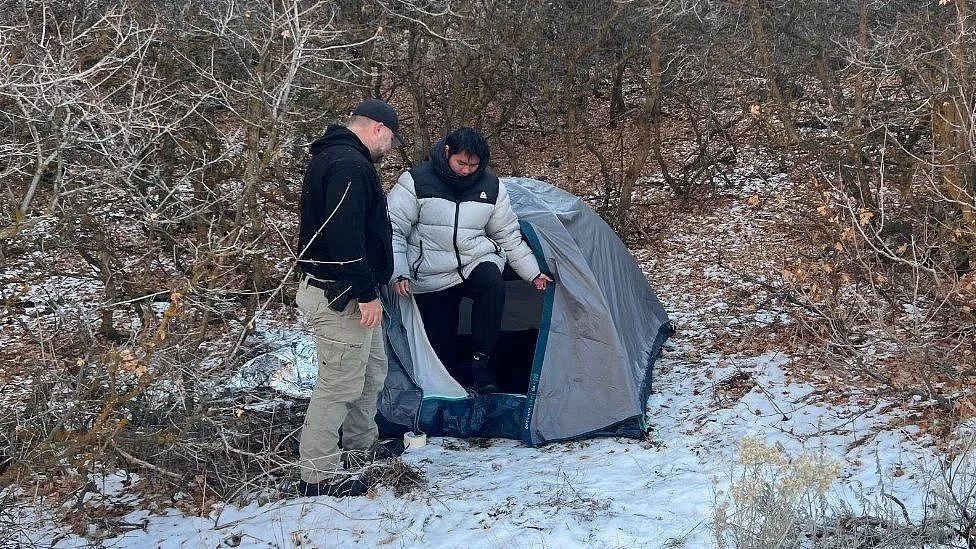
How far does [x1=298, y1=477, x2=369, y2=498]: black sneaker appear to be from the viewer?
12.3 feet

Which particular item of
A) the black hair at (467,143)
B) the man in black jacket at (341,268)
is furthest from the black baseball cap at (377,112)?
the black hair at (467,143)

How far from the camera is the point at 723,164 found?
9.68 meters

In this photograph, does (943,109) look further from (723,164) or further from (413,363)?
(723,164)

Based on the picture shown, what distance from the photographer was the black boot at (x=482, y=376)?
466cm

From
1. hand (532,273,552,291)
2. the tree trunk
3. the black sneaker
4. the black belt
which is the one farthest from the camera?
the tree trunk

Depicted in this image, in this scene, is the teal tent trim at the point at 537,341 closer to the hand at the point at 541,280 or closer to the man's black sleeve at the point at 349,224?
the hand at the point at 541,280

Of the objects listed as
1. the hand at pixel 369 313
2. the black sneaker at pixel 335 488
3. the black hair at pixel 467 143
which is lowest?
the black sneaker at pixel 335 488

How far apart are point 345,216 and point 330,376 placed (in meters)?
0.72

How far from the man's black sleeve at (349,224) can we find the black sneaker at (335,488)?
0.84 metres

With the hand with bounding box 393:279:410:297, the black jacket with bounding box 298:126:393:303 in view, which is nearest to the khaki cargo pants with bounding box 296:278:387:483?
the black jacket with bounding box 298:126:393:303

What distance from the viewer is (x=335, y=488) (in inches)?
148

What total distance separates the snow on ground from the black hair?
1478 mm

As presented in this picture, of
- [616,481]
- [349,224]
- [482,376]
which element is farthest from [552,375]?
[349,224]

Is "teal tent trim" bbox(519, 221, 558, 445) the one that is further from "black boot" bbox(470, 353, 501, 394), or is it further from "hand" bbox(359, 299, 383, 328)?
"hand" bbox(359, 299, 383, 328)
